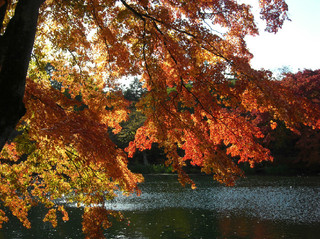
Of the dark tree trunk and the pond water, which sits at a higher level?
the dark tree trunk

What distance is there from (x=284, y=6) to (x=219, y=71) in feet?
4.89

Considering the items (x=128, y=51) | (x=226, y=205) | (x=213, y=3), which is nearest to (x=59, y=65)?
(x=128, y=51)

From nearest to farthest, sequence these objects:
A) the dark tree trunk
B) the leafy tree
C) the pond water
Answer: the dark tree trunk, the leafy tree, the pond water

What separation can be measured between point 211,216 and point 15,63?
386 inches

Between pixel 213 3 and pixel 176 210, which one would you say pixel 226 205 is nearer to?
pixel 176 210

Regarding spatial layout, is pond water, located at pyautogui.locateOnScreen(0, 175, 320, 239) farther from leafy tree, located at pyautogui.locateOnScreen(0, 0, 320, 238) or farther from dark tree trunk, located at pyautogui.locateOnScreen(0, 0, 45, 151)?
dark tree trunk, located at pyautogui.locateOnScreen(0, 0, 45, 151)

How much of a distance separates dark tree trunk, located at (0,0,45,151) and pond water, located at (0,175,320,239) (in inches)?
272

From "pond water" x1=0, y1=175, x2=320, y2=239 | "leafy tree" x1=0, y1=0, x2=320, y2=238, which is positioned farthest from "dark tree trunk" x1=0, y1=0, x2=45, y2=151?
"pond water" x1=0, y1=175, x2=320, y2=239

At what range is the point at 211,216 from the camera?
11.5 m

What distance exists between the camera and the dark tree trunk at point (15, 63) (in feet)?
9.25

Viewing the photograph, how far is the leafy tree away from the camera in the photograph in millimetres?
4492

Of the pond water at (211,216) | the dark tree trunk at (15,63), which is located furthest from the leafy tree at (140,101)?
the pond water at (211,216)

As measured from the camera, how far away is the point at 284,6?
17.1ft

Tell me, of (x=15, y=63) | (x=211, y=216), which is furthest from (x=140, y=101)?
(x=211, y=216)
